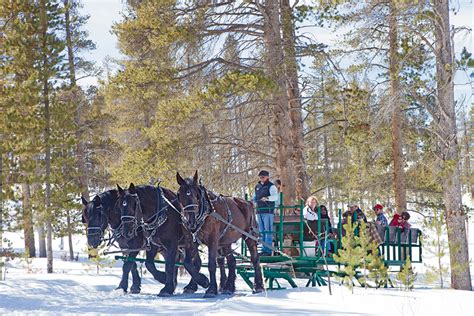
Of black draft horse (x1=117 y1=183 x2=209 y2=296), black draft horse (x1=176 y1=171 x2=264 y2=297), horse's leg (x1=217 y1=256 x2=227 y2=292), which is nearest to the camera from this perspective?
black draft horse (x1=176 y1=171 x2=264 y2=297)

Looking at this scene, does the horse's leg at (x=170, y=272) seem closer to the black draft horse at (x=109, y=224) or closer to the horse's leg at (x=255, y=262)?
the black draft horse at (x=109, y=224)

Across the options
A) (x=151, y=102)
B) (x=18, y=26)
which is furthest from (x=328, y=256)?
(x=18, y=26)

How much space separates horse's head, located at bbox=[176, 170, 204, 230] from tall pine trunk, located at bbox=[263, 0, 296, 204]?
6.33 meters

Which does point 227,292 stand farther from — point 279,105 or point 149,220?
point 279,105

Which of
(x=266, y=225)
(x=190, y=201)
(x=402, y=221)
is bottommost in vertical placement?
(x=402, y=221)

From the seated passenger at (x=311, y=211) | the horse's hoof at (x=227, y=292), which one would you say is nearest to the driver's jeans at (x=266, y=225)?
the seated passenger at (x=311, y=211)

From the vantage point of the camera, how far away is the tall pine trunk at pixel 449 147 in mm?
14820

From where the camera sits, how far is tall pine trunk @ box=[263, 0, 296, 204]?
16516 mm

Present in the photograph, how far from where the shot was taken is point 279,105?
17.1 m

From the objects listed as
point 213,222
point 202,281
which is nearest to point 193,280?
point 202,281

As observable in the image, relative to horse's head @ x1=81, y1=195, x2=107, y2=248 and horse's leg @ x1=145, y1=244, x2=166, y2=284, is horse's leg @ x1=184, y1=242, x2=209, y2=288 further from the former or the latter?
horse's head @ x1=81, y1=195, x2=107, y2=248

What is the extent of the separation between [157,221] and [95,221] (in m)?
1.08

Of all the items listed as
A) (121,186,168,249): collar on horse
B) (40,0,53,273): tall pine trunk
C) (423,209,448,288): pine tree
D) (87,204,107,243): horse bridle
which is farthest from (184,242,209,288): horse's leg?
(40,0,53,273): tall pine trunk

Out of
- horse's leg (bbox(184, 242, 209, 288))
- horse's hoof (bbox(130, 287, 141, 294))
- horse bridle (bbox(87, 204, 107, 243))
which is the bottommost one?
horse's hoof (bbox(130, 287, 141, 294))
